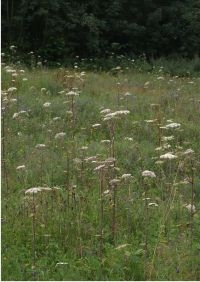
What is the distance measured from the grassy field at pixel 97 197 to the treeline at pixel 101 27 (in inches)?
389

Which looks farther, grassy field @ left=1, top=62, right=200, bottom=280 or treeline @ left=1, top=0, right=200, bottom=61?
treeline @ left=1, top=0, right=200, bottom=61

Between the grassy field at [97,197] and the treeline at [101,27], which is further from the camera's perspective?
the treeline at [101,27]

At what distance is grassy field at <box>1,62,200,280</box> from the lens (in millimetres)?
4145

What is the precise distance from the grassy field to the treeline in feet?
32.4

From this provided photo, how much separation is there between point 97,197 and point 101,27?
578 inches

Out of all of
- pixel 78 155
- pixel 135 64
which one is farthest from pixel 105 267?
pixel 135 64

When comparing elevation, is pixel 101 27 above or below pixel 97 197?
below

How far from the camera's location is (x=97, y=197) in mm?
5309

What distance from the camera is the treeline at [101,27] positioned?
1853 cm

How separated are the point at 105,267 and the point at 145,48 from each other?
17515 mm

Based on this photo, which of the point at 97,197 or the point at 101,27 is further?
the point at 101,27

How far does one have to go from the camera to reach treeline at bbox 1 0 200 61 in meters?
18.5

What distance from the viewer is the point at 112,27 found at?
20172 millimetres

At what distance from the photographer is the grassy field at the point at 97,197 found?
4.14m
